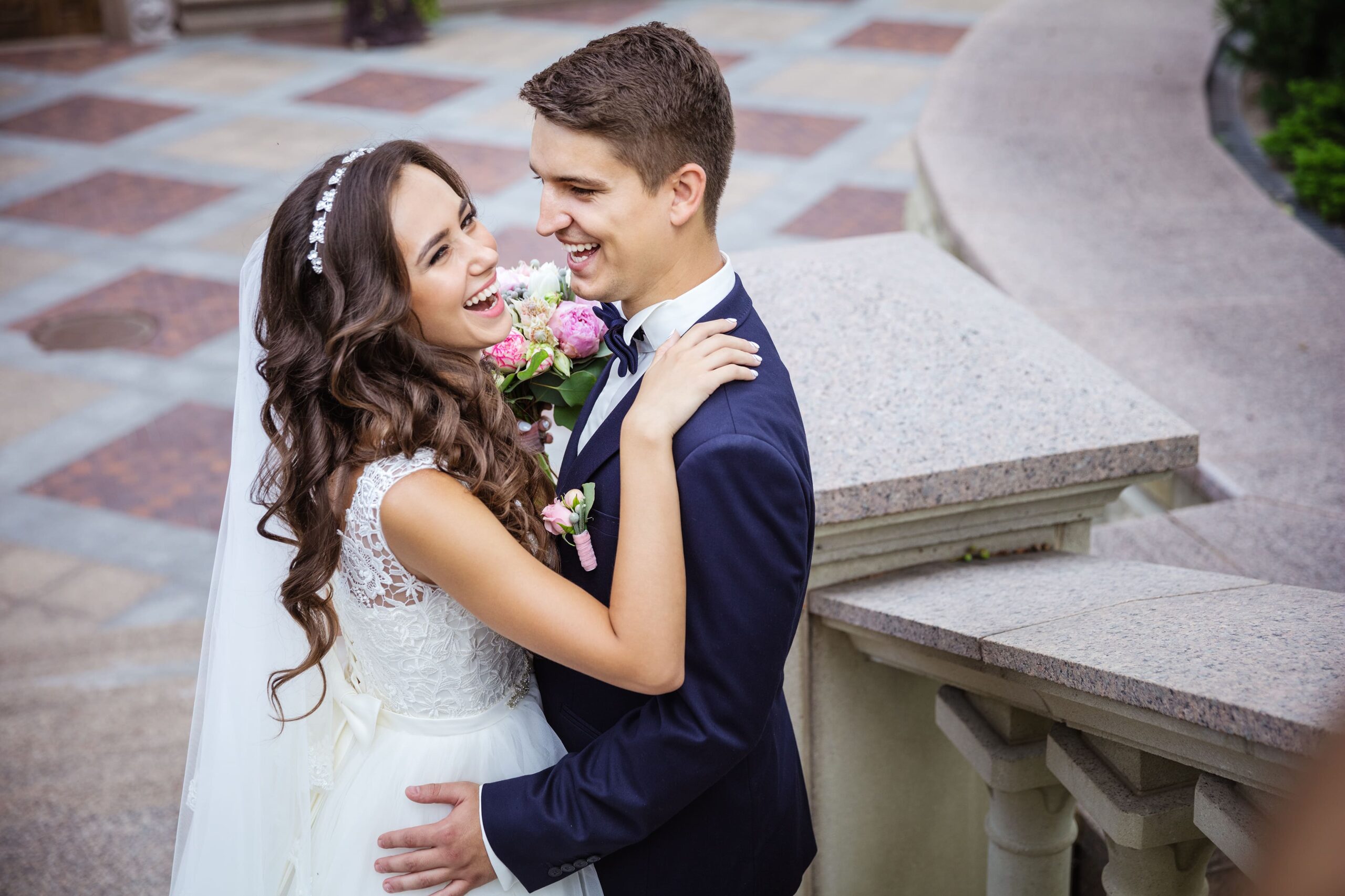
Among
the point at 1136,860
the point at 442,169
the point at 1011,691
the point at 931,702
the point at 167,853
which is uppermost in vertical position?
the point at 442,169

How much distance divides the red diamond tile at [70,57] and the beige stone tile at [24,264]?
5289 millimetres

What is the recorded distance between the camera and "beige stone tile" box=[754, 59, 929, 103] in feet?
38.9

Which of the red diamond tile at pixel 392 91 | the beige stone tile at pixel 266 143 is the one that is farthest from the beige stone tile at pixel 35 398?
the red diamond tile at pixel 392 91

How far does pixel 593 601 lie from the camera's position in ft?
6.63

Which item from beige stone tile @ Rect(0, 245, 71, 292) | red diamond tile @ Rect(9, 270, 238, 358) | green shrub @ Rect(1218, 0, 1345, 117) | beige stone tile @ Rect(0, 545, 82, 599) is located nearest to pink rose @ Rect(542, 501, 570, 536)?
beige stone tile @ Rect(0, 545, 82, 599)

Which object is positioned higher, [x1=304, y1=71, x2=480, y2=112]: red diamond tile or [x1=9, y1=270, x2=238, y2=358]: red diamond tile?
[x1=304, y1=71, x2=480, y2=112]: red diamond tile

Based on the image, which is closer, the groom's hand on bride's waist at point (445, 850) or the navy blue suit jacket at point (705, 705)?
the navy blue suit jacket at point (705, 705)

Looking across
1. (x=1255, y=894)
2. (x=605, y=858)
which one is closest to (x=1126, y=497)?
(x=605, y=858)

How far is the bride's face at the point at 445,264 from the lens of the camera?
227 cm

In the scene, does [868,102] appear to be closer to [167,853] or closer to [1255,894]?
[167,853]

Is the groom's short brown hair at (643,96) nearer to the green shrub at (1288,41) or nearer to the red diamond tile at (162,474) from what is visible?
the red diamond tile at (162,474)

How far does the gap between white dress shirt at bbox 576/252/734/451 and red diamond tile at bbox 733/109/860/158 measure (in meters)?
8.54

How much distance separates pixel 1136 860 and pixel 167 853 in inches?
113

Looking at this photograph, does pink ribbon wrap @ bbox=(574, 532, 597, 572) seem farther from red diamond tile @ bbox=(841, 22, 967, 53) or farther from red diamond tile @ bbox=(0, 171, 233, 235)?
red diamond tile @ bbox=(841, 22, 967, 53)
